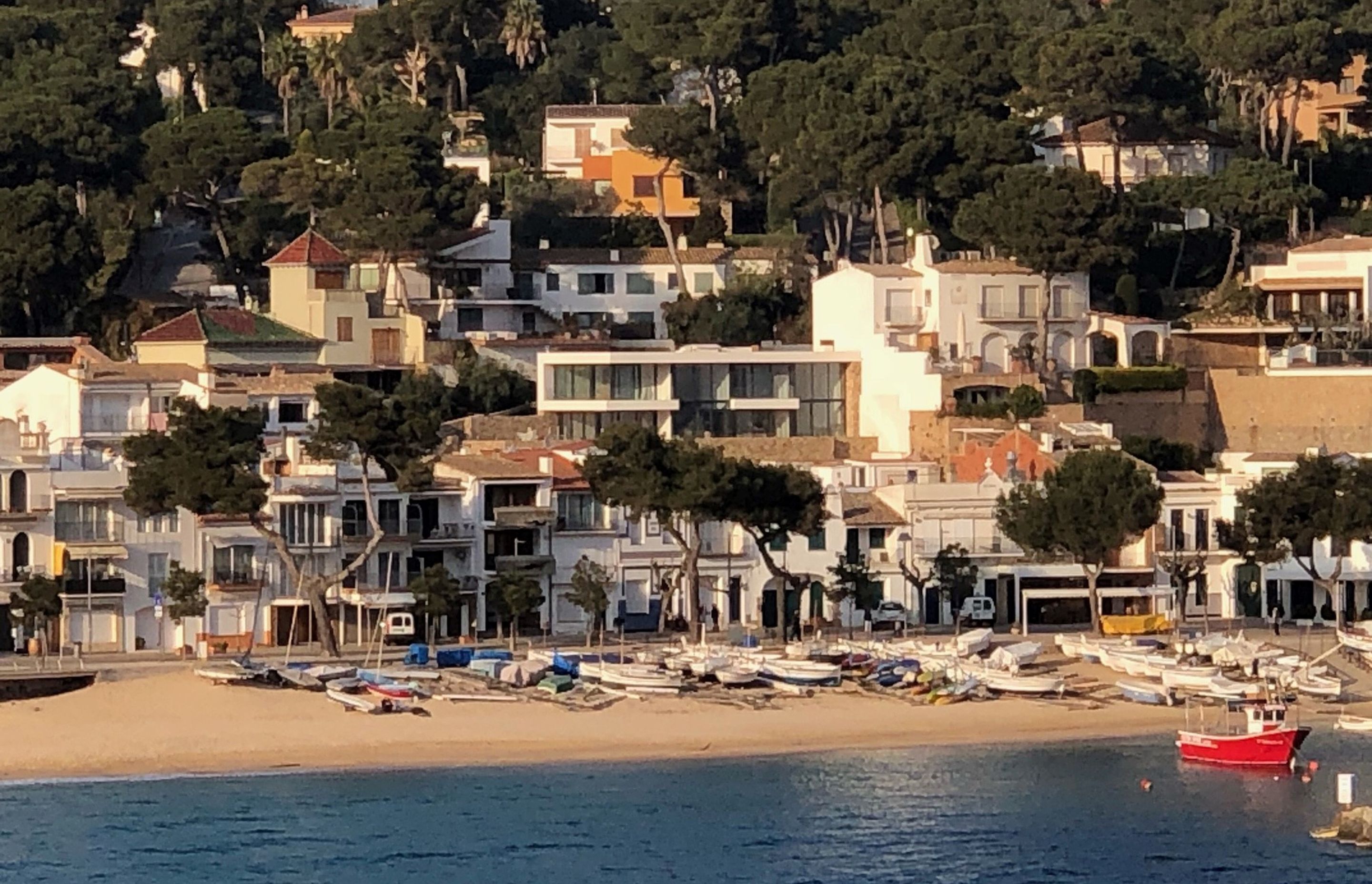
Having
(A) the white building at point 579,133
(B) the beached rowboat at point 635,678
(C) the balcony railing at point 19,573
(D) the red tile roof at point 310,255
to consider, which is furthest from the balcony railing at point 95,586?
(A) the white building at point 579,133

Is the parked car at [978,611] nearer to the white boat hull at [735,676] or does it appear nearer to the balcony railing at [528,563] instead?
the balcony railing at [528,563]

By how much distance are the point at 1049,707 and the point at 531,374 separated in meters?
32.8

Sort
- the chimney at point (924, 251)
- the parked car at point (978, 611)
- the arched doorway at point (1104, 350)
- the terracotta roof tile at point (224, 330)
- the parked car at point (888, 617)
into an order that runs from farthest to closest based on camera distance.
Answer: the arched doorway at point (1104, 350), the chimney at point (924, 251), the terracotta roof tile at point (224, 330), the parked car at point (978, 611), the parked car at point (888, 617)

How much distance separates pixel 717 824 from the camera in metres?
63.4

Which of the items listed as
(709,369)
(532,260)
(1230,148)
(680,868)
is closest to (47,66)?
(532,260)

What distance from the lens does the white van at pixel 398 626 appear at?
80875 millimetres

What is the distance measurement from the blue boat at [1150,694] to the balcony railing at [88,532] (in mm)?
22289

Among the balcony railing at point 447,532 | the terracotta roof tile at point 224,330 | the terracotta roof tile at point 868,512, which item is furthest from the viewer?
the terracotta roof tile at point 224,330

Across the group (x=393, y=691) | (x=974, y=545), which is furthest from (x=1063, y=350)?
(x=393, y=691)

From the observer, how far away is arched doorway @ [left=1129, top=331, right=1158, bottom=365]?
103500 millimetres

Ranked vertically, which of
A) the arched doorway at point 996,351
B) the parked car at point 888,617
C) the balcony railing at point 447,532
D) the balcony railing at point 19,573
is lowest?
the parked car at point 888,617

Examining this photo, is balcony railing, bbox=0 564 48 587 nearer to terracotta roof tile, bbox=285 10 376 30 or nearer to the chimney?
the chimney

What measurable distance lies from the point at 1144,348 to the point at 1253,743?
119 feet

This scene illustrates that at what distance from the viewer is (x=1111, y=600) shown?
86375 mm
